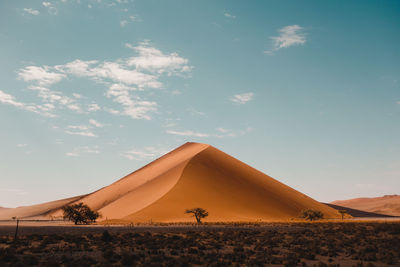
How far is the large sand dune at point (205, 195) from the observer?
7731 centimetres

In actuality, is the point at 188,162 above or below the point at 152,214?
above

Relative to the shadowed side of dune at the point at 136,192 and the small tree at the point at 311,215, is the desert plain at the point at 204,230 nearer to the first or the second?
the shadowed side of dune at the point at 136,192

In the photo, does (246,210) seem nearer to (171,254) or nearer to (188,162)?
(188,162)

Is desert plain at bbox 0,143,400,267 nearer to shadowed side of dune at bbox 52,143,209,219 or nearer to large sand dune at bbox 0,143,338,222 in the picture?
large sand dune at bbox 0,143,338,222

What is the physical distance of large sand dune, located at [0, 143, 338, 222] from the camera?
7731 centimetres

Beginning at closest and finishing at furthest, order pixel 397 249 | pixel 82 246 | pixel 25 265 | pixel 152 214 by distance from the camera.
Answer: pixel 25 265
pixel 397 249
pixel 82 246
pixel 152 214

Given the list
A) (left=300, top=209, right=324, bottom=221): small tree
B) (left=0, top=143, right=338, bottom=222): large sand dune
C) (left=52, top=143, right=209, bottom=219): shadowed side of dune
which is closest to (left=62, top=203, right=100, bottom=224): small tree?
(left=0, top=143, right=338, bottom=222): large sand dune

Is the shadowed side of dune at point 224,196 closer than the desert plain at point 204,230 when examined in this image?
No

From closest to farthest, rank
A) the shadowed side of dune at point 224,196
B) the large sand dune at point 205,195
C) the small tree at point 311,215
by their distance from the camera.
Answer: the shadowed side of dune at point 224,196, the small tree at point 311,215, the large sand dune at point 205,195

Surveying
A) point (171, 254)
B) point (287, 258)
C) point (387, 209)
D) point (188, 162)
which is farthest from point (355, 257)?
point (387, 209)

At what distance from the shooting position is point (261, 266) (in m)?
17.0

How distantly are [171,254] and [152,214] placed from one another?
182 ft

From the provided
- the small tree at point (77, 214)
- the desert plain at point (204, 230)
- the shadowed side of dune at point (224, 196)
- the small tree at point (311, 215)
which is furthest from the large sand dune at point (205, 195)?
the small tree at point (77, 214)

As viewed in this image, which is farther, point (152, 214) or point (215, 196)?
point (215, 196)
